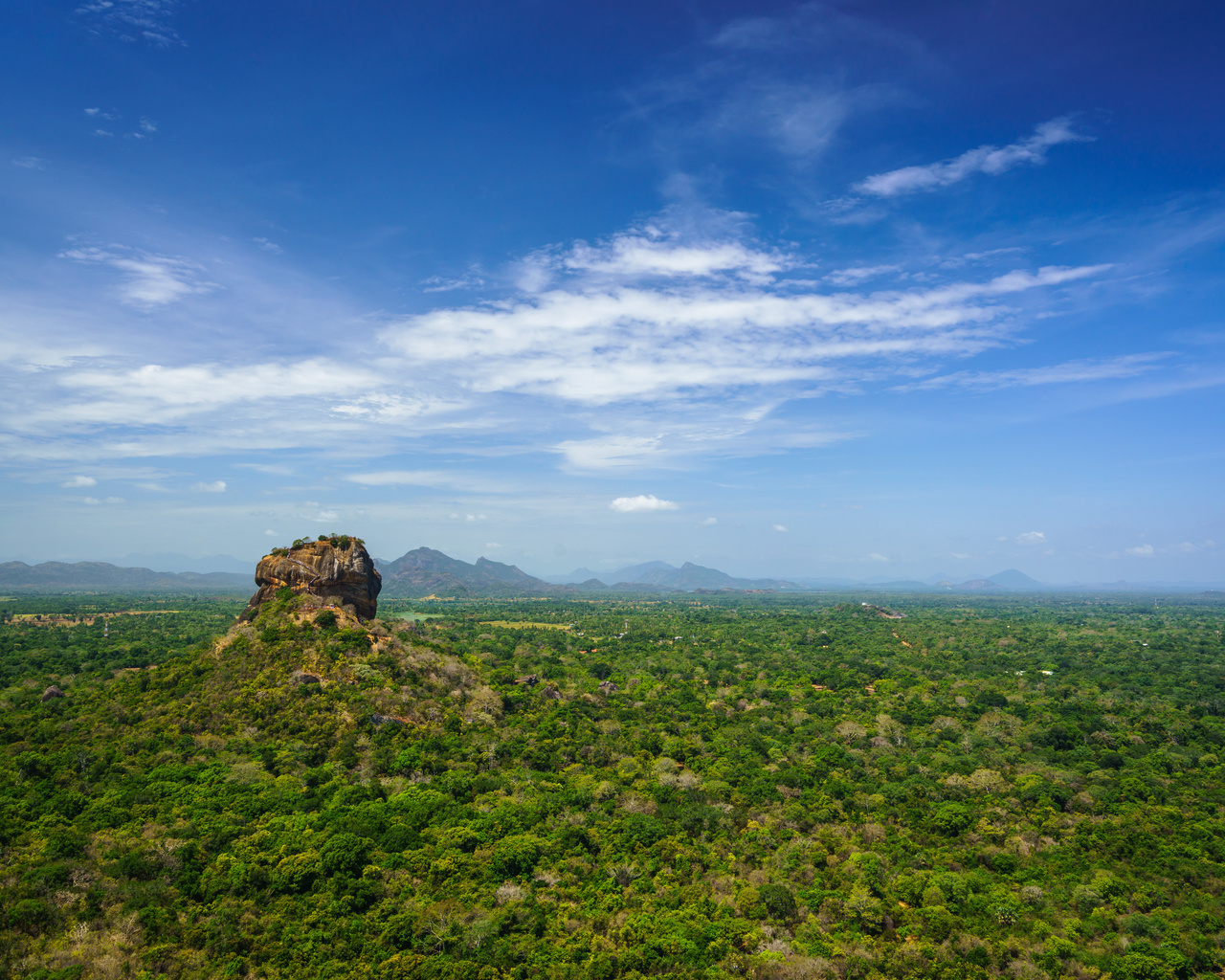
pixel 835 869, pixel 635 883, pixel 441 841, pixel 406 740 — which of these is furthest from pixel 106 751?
pixel 835 869

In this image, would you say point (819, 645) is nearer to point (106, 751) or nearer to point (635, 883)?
point (635, 883)

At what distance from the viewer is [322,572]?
214ft

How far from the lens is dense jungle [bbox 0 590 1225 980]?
29.4m

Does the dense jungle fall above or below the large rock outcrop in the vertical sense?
below

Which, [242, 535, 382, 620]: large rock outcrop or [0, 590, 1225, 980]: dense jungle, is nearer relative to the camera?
[0, 590, 1225, 980]: dense jungle

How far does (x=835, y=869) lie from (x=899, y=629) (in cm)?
12010

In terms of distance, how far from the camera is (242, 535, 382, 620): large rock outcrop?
65.4m

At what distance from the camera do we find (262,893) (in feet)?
106

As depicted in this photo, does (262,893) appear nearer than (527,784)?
Yes

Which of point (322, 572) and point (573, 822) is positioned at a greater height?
point (322, 572)

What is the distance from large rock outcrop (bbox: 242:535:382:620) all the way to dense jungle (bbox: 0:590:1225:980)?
114 inches

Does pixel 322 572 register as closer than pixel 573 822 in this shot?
No

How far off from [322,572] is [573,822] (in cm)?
3812

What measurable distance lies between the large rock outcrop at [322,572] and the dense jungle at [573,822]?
2.90m
